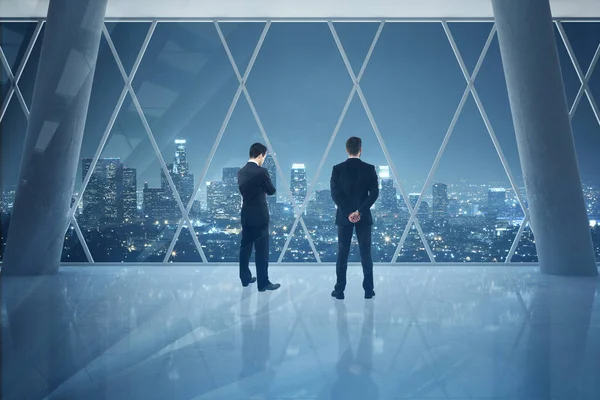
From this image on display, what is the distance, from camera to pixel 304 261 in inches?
315

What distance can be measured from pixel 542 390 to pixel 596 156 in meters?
8.71

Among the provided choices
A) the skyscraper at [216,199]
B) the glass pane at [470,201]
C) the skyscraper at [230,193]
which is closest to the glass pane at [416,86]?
the glass pane at [470,201]

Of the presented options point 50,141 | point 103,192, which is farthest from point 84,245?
point 50,141

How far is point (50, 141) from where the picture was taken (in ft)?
21.5

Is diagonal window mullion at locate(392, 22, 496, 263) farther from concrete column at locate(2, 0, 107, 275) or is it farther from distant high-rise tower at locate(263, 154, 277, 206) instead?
concrete column at locate(2, 0, 107, 275)

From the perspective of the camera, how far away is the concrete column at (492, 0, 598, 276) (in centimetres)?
640

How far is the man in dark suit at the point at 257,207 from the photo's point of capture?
17.4 ft

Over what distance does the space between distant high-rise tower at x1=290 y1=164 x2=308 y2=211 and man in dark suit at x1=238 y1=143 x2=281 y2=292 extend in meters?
3.09

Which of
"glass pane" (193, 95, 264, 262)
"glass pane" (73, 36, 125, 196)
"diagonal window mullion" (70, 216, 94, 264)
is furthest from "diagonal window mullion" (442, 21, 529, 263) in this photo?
"diagonal window mullion" (70, 216, 94, 264)

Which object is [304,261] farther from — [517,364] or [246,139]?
[517,364]

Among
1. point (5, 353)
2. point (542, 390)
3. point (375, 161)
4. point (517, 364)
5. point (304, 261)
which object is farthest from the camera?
point (375, 161)

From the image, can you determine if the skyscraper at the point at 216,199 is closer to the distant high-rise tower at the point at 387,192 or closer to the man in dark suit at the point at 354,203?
the distant high-rise tower at the point at 387,192

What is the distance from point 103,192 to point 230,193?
2412 millimetres

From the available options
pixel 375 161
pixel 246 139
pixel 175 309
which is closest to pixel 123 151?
pixel 246 139
